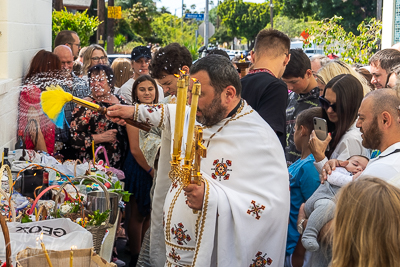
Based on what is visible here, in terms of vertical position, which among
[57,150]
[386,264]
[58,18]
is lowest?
[57,150]

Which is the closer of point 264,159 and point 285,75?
point 264,159

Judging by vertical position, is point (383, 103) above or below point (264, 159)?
above

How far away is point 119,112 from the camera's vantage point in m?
2.87

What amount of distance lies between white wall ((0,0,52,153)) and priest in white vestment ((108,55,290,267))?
6.88 feet

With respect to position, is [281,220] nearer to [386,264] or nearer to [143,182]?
[386,264]

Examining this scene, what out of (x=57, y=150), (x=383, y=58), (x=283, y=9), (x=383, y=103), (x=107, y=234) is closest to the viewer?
(x=383, y=103)

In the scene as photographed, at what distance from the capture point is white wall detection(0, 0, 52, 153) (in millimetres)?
4512

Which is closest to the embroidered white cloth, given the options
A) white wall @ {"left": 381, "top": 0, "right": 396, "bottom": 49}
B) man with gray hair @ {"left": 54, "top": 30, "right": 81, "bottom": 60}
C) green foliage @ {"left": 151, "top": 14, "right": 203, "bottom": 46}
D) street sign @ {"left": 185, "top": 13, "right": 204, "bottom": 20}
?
man with gray hair @ {"left": 54, "top": 30, "right": 81, "bottom": 60}

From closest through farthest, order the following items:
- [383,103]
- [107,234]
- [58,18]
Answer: [383,103], [107,234], [58,18]

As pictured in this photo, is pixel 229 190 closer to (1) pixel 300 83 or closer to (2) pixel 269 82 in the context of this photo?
(2) pixel 269 82

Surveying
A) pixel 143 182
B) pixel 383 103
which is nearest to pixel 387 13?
pixel 143 182

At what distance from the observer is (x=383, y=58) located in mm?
5758

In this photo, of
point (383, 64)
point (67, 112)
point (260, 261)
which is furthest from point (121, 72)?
point (260, 261)

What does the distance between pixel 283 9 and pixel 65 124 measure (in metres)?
48.0
